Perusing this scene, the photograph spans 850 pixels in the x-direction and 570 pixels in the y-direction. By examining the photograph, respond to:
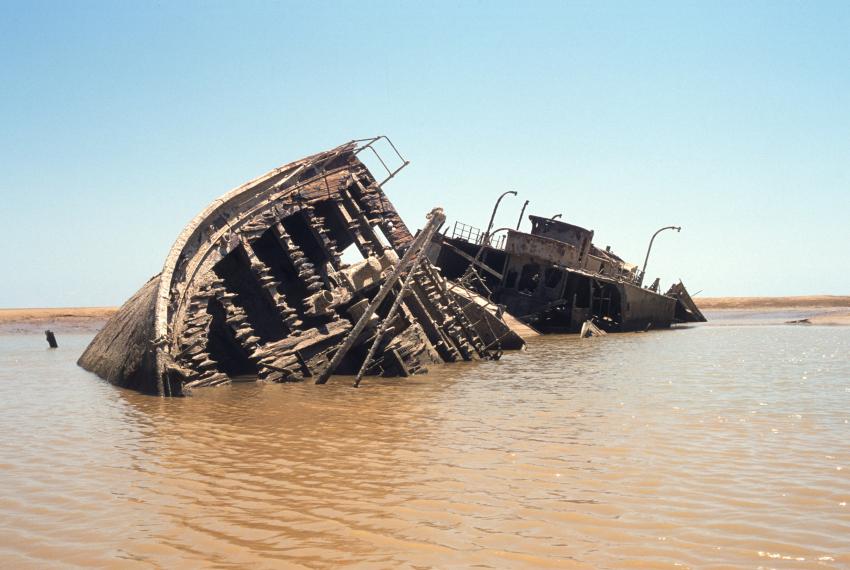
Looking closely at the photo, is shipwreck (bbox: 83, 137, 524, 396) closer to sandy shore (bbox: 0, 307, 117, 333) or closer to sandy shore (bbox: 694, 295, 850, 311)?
sandy shore (bbox: 0, 307, 117, 333)

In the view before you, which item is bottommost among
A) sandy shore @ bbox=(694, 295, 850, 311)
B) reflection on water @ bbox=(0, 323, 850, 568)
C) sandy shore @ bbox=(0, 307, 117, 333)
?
reflection on water @ bbox=(0, 323, 850, 568)

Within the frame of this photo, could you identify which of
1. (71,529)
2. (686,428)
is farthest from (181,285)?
(686,428)

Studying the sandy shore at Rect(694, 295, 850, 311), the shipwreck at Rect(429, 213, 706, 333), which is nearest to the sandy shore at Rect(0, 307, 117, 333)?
the shipwreck at Rect(429, 213, 706, 333)

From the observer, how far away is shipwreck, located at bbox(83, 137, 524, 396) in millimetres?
11758

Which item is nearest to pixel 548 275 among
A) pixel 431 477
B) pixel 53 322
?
pixel 431 477

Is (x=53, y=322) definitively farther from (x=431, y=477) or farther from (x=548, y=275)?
(x=431, y=477)

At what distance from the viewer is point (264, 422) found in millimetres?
9062

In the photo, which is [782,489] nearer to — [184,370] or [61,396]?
[184,370]

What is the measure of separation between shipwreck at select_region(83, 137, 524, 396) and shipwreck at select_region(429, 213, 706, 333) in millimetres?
10798

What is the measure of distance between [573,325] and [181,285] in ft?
66.1

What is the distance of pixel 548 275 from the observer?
29.6 metres

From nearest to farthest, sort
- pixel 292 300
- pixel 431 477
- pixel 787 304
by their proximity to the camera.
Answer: pixel 431 477 → pixel 292 300 → pixel 787 304

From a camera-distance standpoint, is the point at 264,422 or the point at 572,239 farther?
the point at 572,239

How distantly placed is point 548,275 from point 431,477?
78.4 feet
